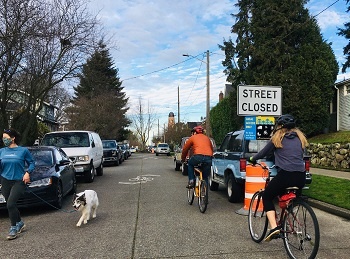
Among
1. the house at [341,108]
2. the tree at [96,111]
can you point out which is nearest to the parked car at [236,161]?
the house at [341,108]

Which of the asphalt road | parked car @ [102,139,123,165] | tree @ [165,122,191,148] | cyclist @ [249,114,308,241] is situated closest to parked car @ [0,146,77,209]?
the asphalt road

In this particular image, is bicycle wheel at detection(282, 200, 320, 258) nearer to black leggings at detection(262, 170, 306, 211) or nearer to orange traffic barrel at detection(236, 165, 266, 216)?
black leggings at detection(262, 170, 306, 211)

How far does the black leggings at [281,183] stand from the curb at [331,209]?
327cm

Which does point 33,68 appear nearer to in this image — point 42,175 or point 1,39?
point 1,39

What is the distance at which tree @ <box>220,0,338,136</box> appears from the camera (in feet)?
75.3

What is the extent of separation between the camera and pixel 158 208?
8.48 metres

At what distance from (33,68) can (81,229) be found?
1164 centimetres

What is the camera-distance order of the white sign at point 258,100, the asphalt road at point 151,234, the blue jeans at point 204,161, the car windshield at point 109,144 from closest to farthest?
the asphalt road at point 151,234
the blue jeans at point 204,161
the white sign at point 258,100
the car windshield at point 109,144

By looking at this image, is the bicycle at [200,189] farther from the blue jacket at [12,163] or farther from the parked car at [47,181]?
the blue jacket at [12,163]

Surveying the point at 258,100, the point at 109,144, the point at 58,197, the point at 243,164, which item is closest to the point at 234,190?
the point at 243,164

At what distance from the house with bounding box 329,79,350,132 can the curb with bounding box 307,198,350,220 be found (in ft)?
56.1

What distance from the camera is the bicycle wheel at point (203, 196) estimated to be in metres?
7.80

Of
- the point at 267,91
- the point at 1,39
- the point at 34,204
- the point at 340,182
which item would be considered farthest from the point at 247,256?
the point at 1,39

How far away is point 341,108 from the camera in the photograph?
975 inches
